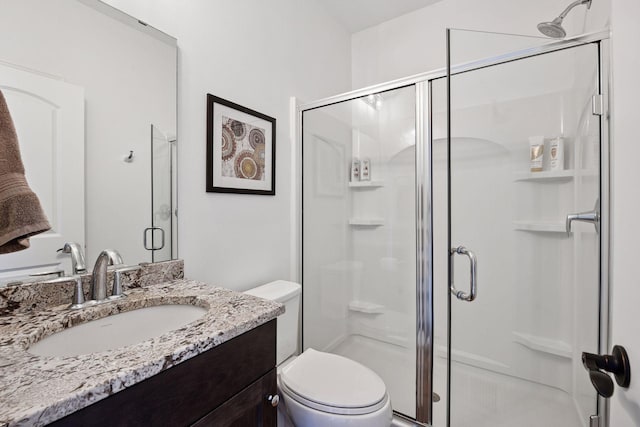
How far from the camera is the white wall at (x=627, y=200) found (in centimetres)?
44

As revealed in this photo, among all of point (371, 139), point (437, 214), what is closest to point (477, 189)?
point (437, 214)

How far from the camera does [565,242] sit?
44.0 inches

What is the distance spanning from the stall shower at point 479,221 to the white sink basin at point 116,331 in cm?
105

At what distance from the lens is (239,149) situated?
5.01 feet

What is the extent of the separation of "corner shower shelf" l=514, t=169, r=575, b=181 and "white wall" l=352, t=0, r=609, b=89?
0.90 m

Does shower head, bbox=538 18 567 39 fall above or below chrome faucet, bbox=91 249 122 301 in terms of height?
above

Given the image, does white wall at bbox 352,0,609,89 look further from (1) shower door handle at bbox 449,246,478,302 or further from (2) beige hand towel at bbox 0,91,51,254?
(2) beige hand towel at bbox 0,91,51,254

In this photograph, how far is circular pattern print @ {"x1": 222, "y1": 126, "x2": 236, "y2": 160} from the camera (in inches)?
56.9

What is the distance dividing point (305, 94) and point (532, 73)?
1.30 metres

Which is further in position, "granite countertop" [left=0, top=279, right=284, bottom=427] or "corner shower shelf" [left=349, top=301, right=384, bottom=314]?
"corner shower shelf" [left=349, top=301, right=384, bottom=314]

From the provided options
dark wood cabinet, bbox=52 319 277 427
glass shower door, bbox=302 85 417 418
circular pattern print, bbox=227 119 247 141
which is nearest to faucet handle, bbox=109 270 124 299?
dark wood cabinet, bbox=52 319 277 427

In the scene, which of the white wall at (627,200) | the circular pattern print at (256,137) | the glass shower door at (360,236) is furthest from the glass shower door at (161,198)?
the white wall at (627,200)

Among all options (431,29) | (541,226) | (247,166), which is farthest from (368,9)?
(541,226)

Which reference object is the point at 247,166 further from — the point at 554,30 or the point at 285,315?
the point at 554,30
